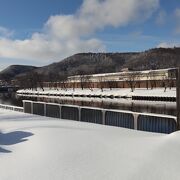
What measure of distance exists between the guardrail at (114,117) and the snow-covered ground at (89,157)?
2.91m

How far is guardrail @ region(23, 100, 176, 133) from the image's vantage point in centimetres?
1231

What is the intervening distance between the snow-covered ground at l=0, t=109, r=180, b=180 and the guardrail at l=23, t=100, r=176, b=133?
2.91 meters

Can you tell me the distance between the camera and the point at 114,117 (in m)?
14.6

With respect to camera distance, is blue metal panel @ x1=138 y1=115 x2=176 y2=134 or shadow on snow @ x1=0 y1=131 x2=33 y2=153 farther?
blue metal panel @ x1=138 y1=115 x2=176 y2=134

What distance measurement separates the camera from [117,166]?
709 cm

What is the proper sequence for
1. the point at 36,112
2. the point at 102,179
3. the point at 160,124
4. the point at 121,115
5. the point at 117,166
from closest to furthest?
the point at 102,179
the point at 117,166
the point at 160,124
the point at 121,115
the point at 36,112

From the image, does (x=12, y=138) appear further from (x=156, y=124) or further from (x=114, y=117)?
(x=114, y=117)

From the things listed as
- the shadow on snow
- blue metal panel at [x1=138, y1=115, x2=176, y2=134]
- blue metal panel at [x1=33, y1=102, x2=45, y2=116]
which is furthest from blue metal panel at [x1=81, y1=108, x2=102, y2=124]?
the shadow on snow

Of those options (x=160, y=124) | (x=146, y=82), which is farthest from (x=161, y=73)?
(x=160, y=124)

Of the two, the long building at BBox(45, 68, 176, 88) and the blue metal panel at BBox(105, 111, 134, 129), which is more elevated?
the long building at BBox(45, 68, 176, 88)

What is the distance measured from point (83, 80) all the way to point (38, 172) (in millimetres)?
114761

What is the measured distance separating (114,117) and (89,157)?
22.8 ft

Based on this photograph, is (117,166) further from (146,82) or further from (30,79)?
(30,79)

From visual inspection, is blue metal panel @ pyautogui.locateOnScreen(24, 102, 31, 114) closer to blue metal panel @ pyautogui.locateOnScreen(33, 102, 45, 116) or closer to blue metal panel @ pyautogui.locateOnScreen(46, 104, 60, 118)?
blue metal panel @ pyautogui.locateOnScreen(33, 102, 45, 116)
